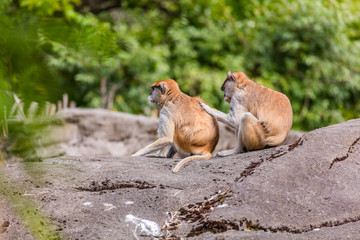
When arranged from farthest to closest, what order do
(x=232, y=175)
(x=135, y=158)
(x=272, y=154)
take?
(x=135, y=158)
(x=272, y=154)
(x=232, y=175)

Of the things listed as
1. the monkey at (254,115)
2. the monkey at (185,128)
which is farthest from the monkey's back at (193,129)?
the monkey at (254,115)

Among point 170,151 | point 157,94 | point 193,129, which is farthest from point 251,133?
point 157,94

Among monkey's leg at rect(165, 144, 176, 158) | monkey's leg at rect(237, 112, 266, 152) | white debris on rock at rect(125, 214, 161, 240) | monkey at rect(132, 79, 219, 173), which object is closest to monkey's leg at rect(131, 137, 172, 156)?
monkey at rect(132, 79, 219, 173)

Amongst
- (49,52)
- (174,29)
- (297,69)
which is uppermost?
(49,52)

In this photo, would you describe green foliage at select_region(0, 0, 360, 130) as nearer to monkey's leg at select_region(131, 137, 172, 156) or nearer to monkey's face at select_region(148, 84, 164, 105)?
monkey's face at select_region(148, 84, 164, 105)

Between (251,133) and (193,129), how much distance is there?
73cm

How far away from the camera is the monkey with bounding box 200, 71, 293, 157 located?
5051 millimetres

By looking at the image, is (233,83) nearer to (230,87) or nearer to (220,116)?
(230,87)

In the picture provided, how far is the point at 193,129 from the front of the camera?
17.5 ft

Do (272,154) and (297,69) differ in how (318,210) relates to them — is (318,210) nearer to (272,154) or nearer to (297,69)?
(272,154)

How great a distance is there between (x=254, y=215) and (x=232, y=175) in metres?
0.84

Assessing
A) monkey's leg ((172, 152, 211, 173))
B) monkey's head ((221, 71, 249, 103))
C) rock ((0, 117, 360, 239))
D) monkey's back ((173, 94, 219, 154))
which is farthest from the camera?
monkey's head ((221, 71, 249, 103))

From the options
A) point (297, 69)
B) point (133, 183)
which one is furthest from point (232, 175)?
point (297, 69)

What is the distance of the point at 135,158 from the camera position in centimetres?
502
